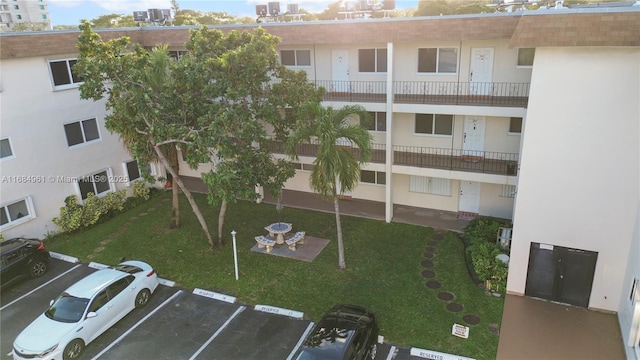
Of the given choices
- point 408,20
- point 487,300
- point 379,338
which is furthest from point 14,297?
point 408,20

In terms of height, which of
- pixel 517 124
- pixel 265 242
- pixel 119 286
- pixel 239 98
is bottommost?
pixel 265 242

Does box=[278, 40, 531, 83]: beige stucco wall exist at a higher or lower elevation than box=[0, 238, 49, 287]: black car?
higher

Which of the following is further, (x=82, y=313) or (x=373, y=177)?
(x=373, y=177)

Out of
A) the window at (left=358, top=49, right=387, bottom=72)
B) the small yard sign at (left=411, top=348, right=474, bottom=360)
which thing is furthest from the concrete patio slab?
the window at (left=358, top=49, right=387, bottom=72)

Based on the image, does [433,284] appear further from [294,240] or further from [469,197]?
[469,197]

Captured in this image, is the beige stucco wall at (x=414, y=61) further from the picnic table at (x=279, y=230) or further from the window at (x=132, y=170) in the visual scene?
the window at (x=132, y=170)

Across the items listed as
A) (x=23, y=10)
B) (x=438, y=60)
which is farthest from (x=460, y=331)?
(x=23, y=10)

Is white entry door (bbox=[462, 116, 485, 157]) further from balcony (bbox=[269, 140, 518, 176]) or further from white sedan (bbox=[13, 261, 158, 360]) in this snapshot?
white sedan (bbox=[13, 261, 158, 360])

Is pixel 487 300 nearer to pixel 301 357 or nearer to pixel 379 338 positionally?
pixel 379 338
